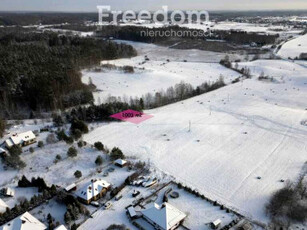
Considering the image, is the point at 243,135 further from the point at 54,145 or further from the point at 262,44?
the point at 262,44

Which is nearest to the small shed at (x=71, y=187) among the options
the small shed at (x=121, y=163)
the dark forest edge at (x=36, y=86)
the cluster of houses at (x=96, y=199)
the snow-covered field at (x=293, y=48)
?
the cluster of houses at (x=96, y=199)

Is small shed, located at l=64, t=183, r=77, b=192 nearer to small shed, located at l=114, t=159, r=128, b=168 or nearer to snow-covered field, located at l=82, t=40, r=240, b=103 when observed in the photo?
small shed, located at l=114, t=159, r=128, b=168

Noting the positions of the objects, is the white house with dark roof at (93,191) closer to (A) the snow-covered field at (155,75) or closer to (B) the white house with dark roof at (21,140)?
(B) the white house with dark roof at (21,140)

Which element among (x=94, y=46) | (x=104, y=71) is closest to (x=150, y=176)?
(x=104, y=71)

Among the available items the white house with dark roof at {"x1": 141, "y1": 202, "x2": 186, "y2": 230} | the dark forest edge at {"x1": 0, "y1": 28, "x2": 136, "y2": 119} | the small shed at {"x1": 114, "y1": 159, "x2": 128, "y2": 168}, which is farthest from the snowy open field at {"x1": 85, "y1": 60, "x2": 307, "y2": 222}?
the dark forest edge at {"x1": 0, "y1": 28, "x2": 136, "y2": 119}

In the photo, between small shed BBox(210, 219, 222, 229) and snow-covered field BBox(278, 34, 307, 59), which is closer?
small shed BBox(210, 219, 222, 229)

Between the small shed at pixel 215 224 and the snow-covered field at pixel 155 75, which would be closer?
the small shed at pixel 215 224
